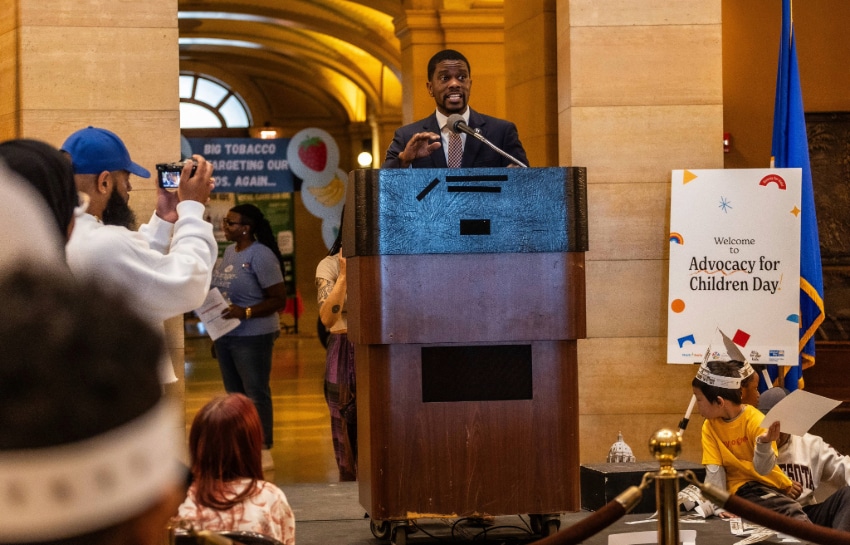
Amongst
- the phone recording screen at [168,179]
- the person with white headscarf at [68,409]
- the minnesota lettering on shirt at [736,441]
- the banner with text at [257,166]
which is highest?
the banner with text at [257,166]

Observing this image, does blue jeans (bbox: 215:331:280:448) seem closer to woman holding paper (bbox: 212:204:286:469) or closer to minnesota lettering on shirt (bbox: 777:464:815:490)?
woman holding paper (bbox: 212:204:286:469)

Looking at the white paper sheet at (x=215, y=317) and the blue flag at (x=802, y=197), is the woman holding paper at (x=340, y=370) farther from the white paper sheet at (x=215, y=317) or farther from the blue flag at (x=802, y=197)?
the blue flag at (x=802, y=197)

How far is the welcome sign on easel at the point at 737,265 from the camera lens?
22.1 feet

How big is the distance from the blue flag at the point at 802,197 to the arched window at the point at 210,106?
2467cm

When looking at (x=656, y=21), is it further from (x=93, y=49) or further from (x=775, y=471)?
(x=93, y=49)

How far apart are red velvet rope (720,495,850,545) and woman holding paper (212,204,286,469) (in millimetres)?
5201

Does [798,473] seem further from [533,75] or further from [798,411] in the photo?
[533,75]

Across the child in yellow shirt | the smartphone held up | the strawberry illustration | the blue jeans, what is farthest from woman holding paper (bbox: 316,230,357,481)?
the strawberry illustration

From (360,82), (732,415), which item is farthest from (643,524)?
(360,82)

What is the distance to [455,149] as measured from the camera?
5160mm

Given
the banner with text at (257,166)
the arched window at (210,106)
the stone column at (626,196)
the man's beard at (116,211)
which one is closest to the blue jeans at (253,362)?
the stone column at (626,196)

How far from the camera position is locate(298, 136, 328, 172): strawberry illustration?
11.4 meters

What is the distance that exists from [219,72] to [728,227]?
81.8ft

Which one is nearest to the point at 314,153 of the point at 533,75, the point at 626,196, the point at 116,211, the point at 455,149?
the point at 533,75
